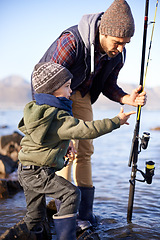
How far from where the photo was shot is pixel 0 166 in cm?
565

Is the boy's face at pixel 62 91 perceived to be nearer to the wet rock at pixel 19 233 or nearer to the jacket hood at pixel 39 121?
the jacket hood at pixel 39 121

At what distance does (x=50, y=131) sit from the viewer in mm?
2416

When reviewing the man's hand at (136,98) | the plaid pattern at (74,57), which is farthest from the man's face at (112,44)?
the man's hand at (136,98)

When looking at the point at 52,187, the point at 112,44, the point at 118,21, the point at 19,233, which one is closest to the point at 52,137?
the point at 52,187

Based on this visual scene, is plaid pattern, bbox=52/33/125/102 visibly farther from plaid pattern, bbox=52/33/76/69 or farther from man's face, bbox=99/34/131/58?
man's face, bbox=99/34/131/58

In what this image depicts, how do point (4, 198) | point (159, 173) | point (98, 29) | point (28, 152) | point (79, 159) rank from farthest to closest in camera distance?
point (159, 173) < point (4, 198) < point (79, 159) < point (98, 29) < point (28, 152)

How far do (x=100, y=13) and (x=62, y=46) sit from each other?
581mm

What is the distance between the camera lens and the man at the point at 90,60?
2900 mm

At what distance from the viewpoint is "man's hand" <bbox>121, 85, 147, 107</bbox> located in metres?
3.00

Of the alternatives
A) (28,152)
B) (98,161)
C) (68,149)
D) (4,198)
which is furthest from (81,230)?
(98,161)

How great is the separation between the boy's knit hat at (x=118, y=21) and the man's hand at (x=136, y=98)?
22.4 inches

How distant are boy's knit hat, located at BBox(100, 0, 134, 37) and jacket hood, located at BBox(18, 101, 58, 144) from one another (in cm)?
102

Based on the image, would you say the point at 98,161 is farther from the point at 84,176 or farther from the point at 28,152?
the point at 28,152

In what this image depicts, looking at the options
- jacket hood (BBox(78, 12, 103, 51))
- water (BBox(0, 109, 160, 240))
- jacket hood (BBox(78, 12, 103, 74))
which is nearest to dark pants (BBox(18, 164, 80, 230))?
water (BBox(0, 109, 160, 240))
